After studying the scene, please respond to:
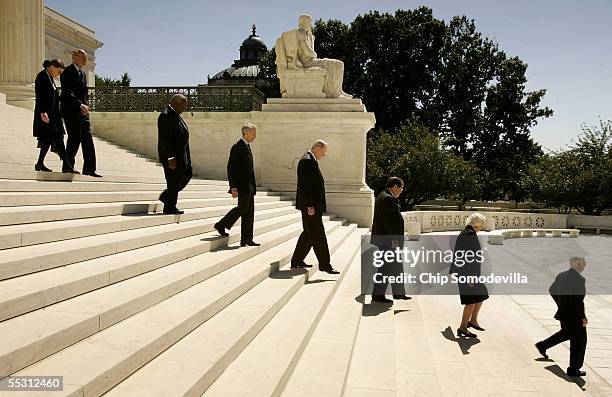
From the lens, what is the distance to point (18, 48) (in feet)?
52.7

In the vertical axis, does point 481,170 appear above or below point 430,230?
above

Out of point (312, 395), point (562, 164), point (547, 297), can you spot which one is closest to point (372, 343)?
point (312, 395)

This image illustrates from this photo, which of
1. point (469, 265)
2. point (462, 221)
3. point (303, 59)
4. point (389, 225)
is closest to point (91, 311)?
point (389, 225)

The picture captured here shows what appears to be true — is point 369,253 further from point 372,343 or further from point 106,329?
point 106,329

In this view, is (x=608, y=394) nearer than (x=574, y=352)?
Yes

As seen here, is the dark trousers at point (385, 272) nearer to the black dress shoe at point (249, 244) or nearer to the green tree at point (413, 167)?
the black dress shoe at point (249, 244)

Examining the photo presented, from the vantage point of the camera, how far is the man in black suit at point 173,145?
6434 millimetres

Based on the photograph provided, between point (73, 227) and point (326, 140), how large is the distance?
10.1 meters

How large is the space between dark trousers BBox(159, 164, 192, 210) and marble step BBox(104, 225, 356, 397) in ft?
7.01

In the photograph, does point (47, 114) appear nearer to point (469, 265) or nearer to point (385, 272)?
point (385, 272)

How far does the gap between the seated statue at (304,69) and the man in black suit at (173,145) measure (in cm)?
812

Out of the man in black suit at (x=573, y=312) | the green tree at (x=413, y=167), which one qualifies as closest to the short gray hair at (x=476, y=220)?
the man in black suit at (x=573, y=312)

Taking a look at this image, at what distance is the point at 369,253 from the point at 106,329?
532 centimetres

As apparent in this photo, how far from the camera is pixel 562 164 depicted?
2897 cm
